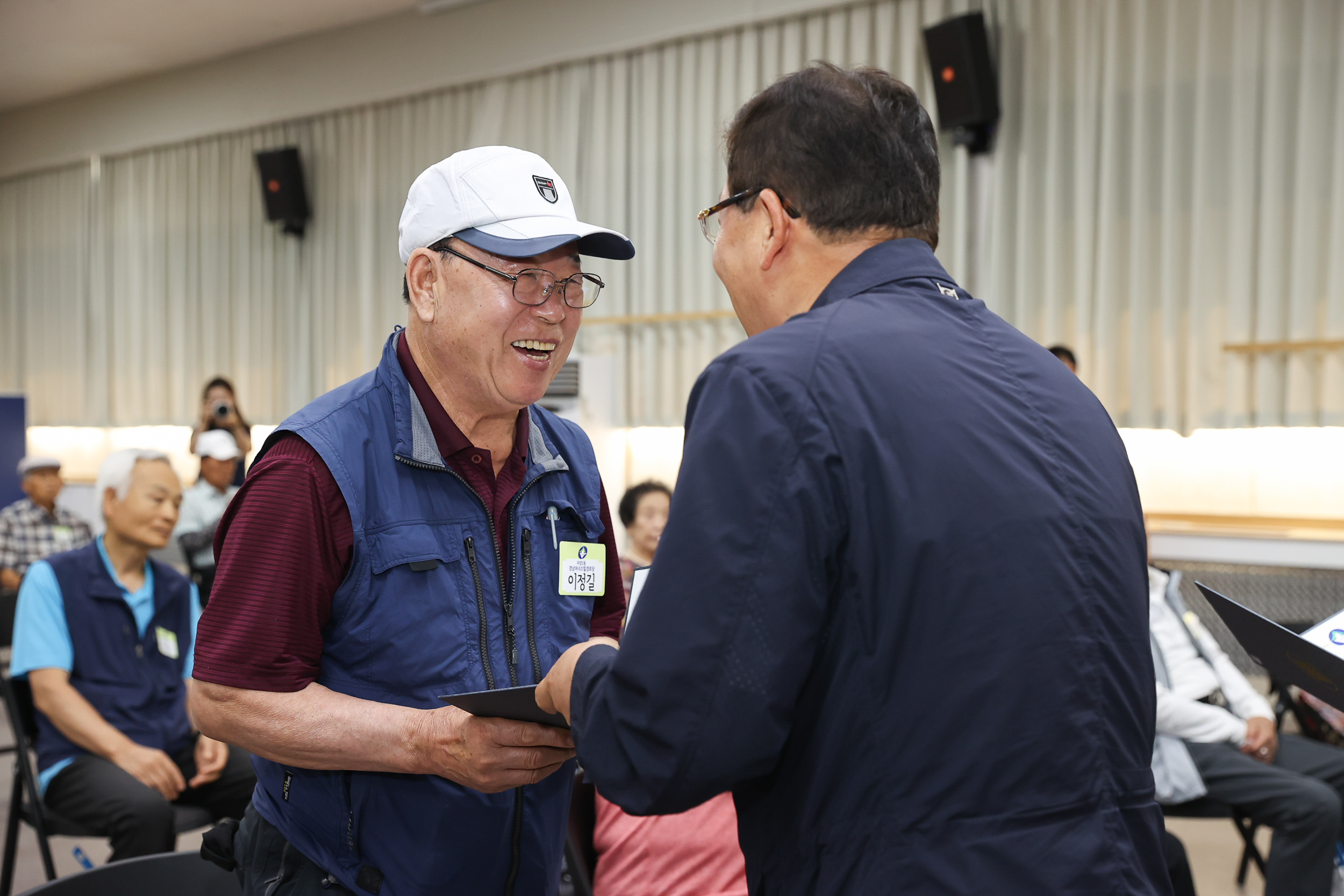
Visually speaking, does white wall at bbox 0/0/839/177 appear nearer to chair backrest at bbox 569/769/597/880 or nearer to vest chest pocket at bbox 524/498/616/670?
chair backrest at bbox 569/769/597/880

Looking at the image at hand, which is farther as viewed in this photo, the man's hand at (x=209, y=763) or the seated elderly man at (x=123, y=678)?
the man's hand at (x=209, y=763)

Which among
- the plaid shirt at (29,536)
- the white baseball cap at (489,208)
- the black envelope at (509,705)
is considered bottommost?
the plaid shirt at (29,536)

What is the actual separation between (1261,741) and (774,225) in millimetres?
3000

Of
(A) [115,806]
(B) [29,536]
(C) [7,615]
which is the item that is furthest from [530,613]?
(B) [29,536]

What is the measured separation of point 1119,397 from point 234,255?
6409mm

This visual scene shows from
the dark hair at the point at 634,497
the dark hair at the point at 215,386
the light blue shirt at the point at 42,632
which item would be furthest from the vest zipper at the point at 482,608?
the dark hair at the point at 215,386

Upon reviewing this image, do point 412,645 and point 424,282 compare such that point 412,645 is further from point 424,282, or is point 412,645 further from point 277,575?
point 424,282

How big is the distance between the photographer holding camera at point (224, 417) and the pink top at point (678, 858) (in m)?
4.85

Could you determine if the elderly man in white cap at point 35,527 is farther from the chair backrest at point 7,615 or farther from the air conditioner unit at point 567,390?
the air conditioner unit at point 567,390

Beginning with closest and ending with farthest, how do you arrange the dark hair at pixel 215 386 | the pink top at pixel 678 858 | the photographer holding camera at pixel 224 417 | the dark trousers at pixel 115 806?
the pink top at pixel 678 858, the dark trousers at pixel 115 806, the photographer holding camera at pixel 224 417, the dark hair at pixel 215 386

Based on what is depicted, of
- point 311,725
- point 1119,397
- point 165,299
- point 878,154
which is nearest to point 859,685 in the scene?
point 878,154

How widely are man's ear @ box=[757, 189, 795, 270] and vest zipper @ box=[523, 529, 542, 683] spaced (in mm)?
534

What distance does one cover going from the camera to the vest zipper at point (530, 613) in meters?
1.37

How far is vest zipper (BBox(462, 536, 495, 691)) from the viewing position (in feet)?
4.32
